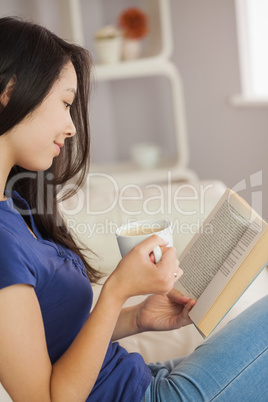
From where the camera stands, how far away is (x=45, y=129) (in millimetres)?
915

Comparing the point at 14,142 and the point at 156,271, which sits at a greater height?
the point at 14,142

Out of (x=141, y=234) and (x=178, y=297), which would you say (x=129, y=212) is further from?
(x=141, y=234)

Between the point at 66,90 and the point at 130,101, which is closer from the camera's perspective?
the point at 66,90

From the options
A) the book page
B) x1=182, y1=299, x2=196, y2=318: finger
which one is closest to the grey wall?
the book page

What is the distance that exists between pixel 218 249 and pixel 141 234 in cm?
19

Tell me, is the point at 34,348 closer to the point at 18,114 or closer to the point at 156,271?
the point at 156,271

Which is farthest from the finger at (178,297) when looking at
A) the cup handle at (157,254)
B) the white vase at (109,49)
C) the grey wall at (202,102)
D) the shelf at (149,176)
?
the grey wall at (202,102)

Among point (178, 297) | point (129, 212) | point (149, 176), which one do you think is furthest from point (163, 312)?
point (149, 176)

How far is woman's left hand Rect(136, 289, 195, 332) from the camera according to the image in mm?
1083

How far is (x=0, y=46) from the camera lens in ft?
2.93

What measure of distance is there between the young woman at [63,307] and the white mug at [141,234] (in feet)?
0.07

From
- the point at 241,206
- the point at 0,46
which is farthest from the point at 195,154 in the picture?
the point at 0,46

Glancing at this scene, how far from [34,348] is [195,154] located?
8.92ft

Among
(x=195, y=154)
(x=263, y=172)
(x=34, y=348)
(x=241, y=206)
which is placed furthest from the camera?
(x=195, y=154)
